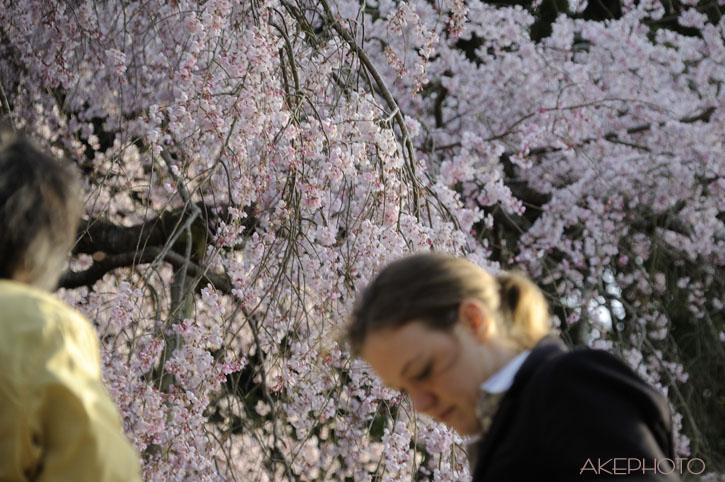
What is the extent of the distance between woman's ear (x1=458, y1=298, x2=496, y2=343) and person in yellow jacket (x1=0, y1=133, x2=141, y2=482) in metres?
0.51

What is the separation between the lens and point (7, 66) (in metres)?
4.34

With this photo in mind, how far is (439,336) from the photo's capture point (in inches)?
54.7

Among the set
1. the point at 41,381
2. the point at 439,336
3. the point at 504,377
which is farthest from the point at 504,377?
the point at 41,381

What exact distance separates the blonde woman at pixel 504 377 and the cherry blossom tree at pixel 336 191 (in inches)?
55.0

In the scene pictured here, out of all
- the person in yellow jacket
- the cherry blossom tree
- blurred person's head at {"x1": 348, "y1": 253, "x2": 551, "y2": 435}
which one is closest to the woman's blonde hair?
blurred person's head at {"x1": 348, "y1": 253, "x2": 551, "y2": 435}

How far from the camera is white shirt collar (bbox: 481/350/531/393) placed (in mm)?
1337

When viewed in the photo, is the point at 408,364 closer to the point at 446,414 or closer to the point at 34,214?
the point at 446,414

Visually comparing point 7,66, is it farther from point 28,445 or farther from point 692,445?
point 692,445

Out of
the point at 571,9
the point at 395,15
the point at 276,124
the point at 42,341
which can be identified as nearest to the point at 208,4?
the point at 276,124

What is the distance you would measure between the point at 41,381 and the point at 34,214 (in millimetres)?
237

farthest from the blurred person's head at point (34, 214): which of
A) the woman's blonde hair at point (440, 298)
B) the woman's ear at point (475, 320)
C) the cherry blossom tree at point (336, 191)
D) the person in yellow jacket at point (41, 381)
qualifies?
the cherry blossom tree at point (336, 191)

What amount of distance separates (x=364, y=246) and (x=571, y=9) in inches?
167

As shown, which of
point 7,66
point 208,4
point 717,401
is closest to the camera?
point 208,4

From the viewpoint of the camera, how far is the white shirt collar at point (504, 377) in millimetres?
1337
